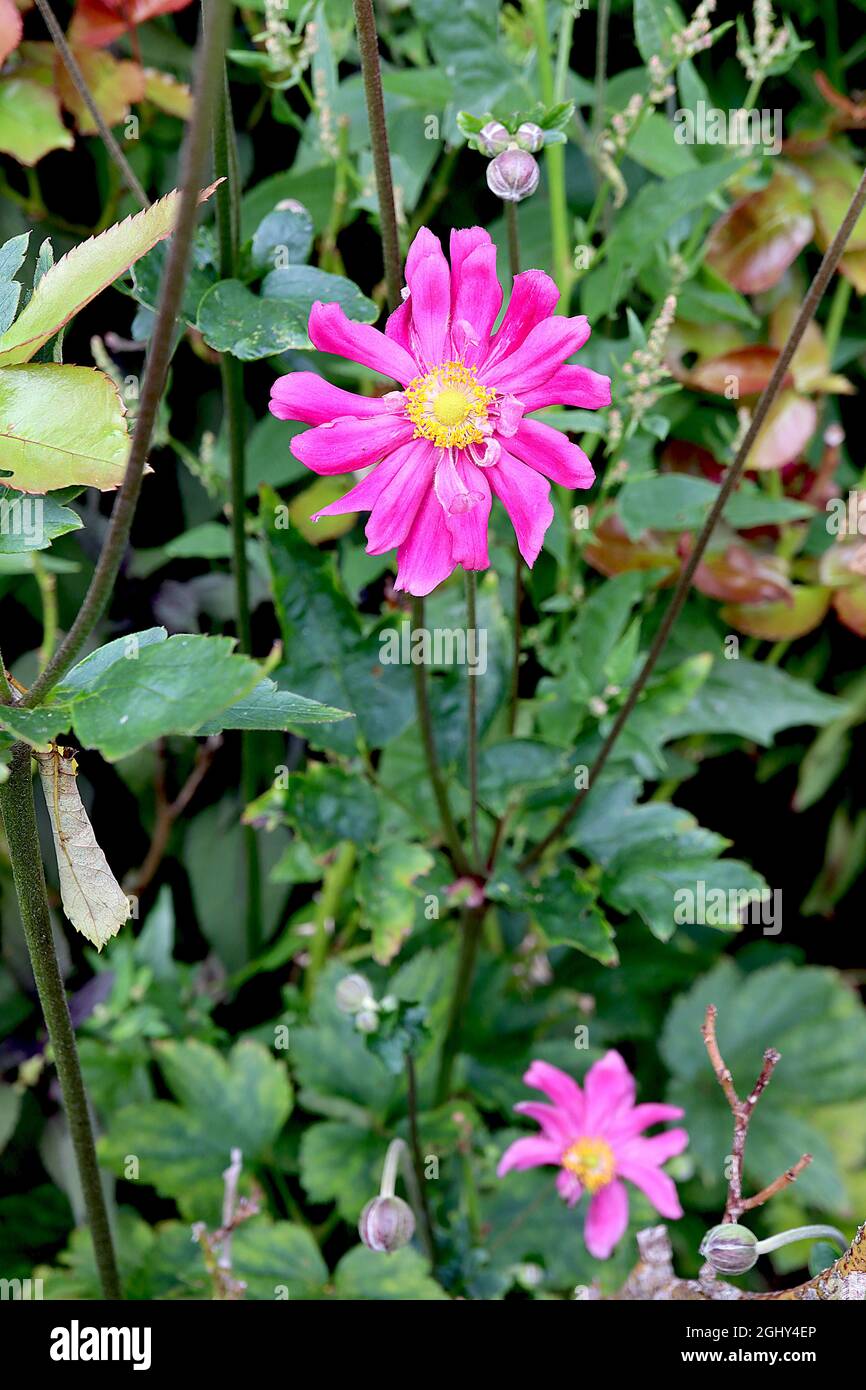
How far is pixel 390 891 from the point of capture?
0.70 meters

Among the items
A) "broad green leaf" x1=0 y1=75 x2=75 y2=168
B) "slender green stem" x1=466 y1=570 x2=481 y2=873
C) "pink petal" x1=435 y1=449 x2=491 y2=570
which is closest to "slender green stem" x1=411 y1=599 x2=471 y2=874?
"slender green stem" x1=466 y1=570 x2=481 y2=873

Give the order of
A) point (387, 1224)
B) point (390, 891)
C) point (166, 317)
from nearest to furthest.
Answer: point (166, 317) → point (387, 1224) → point (390, 891)

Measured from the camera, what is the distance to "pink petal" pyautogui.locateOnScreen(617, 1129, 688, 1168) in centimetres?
79

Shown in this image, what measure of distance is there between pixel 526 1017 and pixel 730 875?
291 mm

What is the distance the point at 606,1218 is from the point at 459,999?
17 cm

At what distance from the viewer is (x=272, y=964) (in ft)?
3.15

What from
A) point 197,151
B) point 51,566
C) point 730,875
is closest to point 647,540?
point 730,875

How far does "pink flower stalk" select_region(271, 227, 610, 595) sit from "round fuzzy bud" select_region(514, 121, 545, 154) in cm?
7

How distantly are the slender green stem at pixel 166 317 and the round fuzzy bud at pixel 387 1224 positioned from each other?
1.07ft

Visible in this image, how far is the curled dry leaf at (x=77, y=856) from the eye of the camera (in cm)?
43

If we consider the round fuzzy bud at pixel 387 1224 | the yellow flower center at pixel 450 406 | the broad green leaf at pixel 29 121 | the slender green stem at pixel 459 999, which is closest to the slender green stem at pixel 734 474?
the slender green stem at pixel 459 999

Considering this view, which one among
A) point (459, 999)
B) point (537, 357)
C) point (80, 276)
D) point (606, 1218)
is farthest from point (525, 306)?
point (606, 1218)

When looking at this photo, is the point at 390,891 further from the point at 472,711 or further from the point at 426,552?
the point at 426,552
